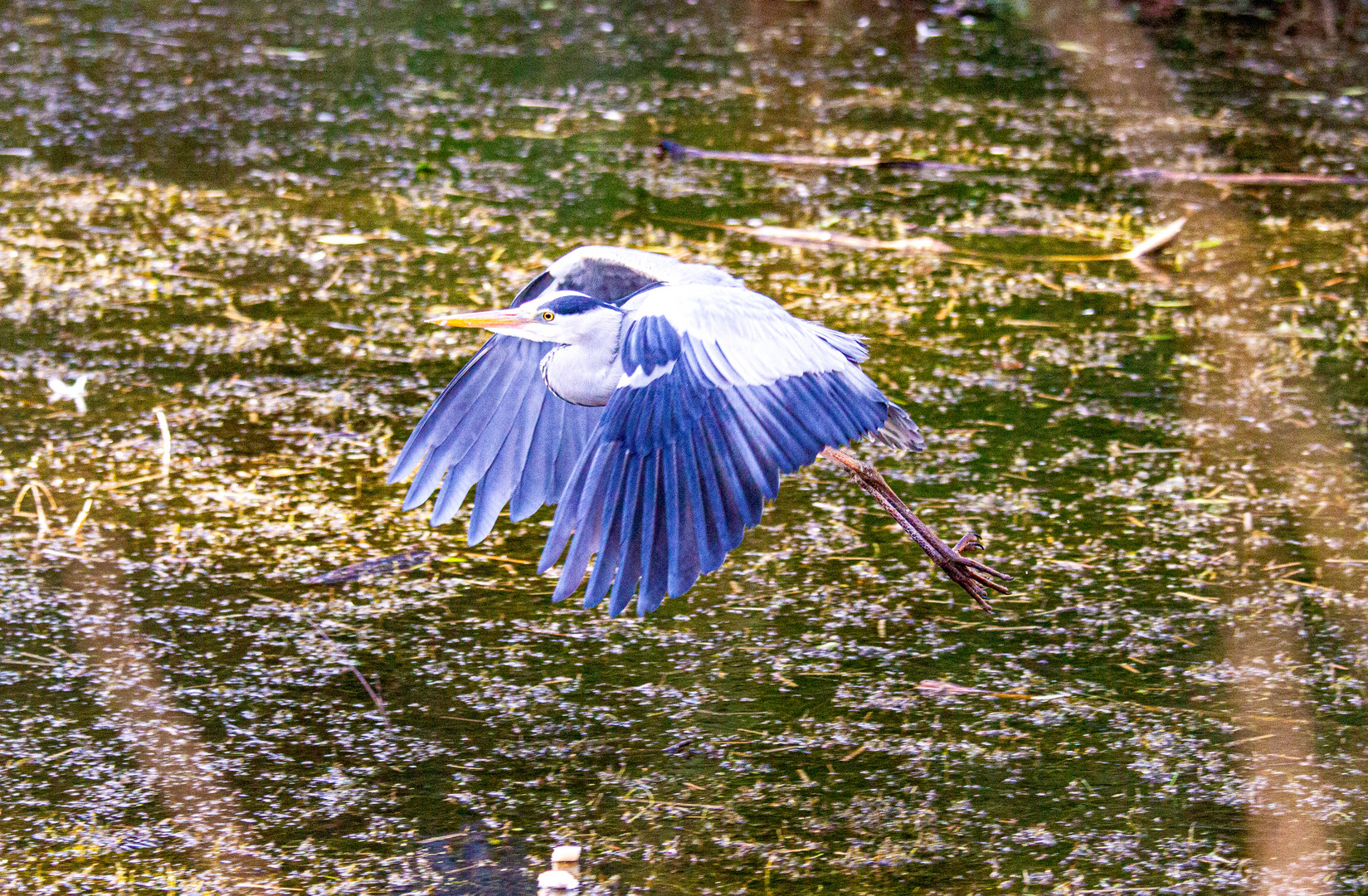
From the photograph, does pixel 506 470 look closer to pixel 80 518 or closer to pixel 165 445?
pixel 80 518

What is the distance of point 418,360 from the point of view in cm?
432

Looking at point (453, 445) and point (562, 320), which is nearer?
point (562, 320)

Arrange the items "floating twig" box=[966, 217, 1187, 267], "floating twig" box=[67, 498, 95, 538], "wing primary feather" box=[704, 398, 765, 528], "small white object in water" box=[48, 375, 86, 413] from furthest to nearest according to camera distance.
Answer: "floating twig" box=[966, 217, 1187, 267] → "small white object in water" box=[48, 375, 86, 413] → "floating twig" box=[67, 498, 95, 538] → "wing primary feather" box=[704, 398, 765, 528]

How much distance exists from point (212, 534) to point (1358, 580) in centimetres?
235

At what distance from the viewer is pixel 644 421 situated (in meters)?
2.49

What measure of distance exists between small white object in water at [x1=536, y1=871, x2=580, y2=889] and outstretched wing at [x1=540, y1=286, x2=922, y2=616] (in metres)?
0.38

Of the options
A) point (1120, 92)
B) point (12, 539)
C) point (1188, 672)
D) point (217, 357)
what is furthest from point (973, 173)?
point (12, 539)

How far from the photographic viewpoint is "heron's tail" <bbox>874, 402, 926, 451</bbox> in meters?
3.04

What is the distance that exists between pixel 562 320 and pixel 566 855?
0.95 m

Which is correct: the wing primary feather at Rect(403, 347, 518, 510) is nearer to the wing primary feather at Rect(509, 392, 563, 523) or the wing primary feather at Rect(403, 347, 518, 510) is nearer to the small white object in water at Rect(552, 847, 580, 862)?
the wing primary feather at Rect(509, 392, 563, 523)

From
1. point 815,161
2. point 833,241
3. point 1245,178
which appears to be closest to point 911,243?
point 833,241

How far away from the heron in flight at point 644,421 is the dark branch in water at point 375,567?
0.25 metres

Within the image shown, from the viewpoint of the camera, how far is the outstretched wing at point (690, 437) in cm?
237

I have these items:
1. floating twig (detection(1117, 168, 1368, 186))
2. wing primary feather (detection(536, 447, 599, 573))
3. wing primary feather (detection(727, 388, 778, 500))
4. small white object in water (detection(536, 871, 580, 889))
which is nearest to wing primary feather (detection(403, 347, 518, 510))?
wing primary feather (detection(536, 447, 599, 573))
